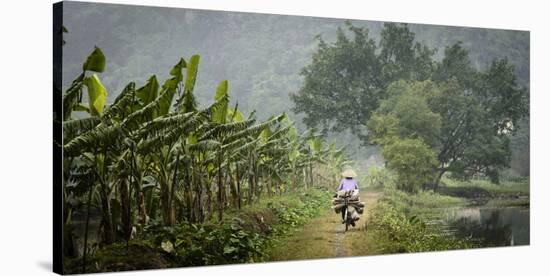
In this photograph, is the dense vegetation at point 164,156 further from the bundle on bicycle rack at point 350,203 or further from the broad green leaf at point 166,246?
the bundle on bicycle rack at point 350,203

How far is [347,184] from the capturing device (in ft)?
36.8

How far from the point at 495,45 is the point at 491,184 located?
182 centimetres

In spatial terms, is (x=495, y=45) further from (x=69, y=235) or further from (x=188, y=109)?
(x=69, y=235)

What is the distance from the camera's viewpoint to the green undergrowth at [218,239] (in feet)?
31.0

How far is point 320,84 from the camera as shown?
11.1 metres

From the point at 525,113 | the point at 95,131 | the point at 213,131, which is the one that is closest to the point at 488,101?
the point at 525,113

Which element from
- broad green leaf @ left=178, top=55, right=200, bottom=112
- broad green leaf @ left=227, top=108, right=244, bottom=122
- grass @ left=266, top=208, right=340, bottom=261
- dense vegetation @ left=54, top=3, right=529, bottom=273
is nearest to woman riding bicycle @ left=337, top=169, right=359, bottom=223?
dense vegetation @ left=54, top=3, right=529, bottom=273

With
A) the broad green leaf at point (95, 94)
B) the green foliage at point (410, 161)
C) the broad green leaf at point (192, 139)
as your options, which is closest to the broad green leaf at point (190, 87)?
the broad green leaf at point (192, 139)

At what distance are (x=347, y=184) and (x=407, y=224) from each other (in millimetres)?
933

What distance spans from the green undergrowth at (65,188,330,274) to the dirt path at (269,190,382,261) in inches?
4.3

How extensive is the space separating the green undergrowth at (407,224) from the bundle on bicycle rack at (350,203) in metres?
Answer: 0.19

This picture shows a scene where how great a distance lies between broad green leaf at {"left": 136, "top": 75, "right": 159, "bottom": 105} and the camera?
31.9 feet

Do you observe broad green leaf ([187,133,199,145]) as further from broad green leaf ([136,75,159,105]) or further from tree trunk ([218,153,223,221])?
broad green leaf ([136,75,159,105])

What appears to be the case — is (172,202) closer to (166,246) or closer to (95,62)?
(166,246)
